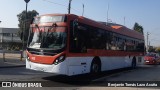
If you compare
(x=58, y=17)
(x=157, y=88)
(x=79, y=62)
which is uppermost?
(x=58, y=17)

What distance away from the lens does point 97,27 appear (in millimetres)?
17250

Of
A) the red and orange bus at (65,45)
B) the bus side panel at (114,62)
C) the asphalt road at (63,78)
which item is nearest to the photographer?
the red and orange bus at (65,45)

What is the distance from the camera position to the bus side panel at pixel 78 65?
1364cm

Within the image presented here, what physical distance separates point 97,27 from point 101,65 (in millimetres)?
2247

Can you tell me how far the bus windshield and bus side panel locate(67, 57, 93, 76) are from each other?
0.85 meters

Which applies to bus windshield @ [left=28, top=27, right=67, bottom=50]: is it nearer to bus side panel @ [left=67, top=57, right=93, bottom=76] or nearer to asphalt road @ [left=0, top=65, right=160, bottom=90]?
bus side panel @ [left=67, top=57, right=93, bottom=76]

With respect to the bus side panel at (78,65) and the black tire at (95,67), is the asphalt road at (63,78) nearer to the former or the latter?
the black tire at (95,67)

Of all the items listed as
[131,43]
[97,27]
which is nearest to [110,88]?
[97,27]

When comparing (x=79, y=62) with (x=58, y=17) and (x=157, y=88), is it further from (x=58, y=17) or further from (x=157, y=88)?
(x=157, y=88)

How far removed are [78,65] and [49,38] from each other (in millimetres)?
1949

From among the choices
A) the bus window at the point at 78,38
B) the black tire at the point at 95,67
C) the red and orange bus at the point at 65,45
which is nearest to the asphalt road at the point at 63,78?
the black tire at the point at 95,67

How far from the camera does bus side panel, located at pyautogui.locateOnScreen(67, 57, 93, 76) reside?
44.8 feet

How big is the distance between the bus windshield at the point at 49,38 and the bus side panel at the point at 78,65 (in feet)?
2.80

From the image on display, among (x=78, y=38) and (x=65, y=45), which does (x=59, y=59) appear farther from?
(x=78, y=38)
